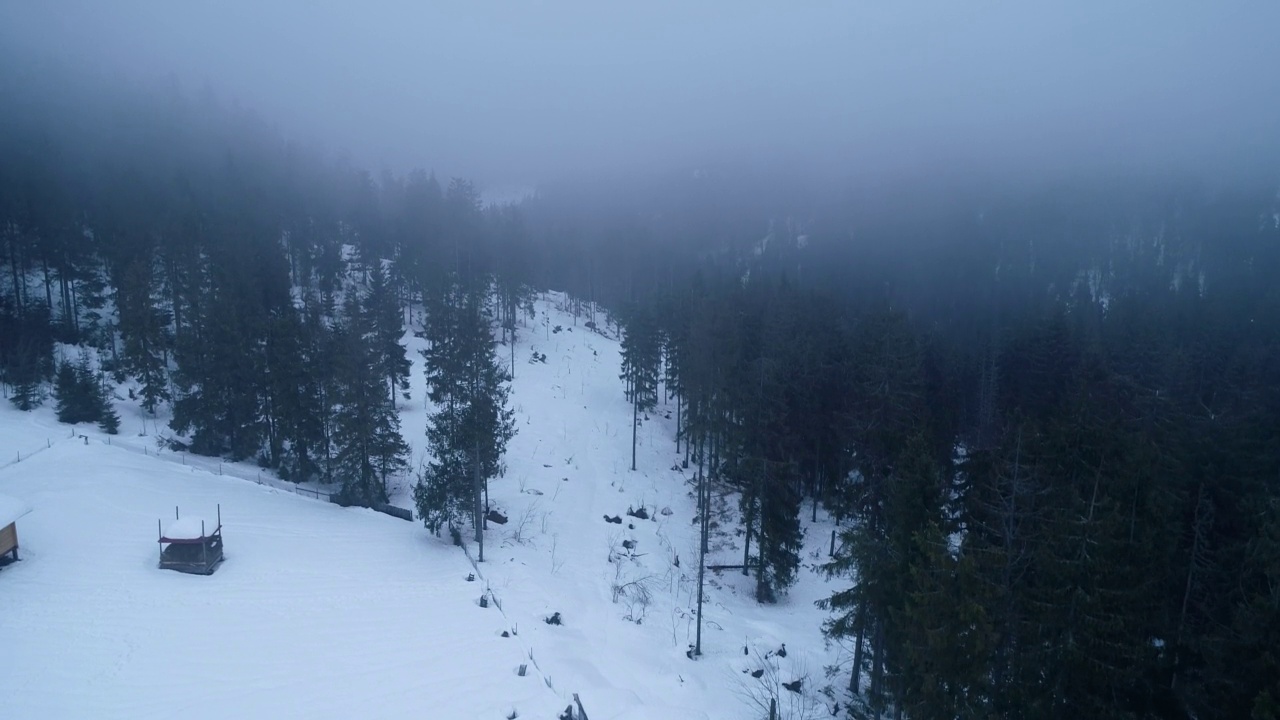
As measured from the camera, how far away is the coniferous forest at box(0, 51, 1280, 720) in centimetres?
1580

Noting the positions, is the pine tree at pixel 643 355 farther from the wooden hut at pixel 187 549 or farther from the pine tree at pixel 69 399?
the pine tree at pixel 69 399

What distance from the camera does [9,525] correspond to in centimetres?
2200

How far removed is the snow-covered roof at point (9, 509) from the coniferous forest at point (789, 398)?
11734 mm

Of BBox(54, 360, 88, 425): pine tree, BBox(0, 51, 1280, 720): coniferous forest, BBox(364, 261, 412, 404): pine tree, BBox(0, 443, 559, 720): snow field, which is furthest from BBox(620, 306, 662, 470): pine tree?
BBox(54, 360, 88, 425): pine tree

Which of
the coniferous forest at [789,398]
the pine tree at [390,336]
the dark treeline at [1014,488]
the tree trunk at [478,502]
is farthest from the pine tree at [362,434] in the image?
the dark treeline at [1014,488]

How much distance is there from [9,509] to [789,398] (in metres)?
35.8

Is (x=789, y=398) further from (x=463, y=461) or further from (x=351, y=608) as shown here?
(x=351, y=608)

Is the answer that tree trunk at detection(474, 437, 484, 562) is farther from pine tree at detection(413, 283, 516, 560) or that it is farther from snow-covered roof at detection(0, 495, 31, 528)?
snow-covered roof at detection(0, 495, 31, 528)

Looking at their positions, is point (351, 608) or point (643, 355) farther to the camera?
point (643, 355)

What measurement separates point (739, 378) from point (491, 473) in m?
16.4

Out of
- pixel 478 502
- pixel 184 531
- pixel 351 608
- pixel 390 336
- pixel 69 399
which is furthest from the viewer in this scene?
pixel 390 336

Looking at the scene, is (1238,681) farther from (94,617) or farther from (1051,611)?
(94,617)

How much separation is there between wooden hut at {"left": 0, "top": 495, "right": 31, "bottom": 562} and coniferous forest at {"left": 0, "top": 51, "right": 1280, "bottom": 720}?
11879 mm

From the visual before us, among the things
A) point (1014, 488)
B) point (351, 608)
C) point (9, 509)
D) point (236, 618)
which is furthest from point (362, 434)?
point (1014, 488)
